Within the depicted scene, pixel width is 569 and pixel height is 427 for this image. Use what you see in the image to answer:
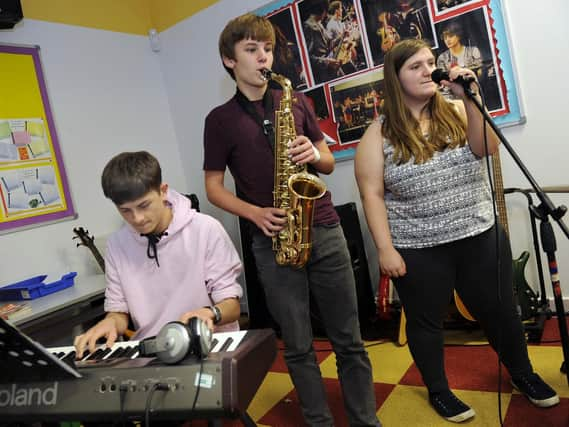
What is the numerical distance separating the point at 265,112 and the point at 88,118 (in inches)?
82.6

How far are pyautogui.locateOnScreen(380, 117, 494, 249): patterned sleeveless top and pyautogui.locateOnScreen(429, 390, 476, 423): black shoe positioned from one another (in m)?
0.64

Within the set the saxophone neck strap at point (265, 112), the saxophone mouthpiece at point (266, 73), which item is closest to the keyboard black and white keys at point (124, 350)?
the saxophone neck strap at point (265, 112)

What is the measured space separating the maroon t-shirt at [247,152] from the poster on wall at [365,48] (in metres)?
1.25

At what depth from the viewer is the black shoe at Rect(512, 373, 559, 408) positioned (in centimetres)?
188

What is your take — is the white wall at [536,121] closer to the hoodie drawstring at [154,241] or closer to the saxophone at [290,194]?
the saxophone at [290,194]

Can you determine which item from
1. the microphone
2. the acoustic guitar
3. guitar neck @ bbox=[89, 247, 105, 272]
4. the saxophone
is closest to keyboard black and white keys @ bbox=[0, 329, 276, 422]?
the saxophone

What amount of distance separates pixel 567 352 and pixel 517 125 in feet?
5.08

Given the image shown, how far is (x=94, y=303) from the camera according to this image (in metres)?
2.74

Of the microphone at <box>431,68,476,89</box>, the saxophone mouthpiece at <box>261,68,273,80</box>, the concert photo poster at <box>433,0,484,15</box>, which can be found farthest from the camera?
the concert photo poster at <box>433,0,484,15</box>

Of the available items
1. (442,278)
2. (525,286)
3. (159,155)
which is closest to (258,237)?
(442,278)

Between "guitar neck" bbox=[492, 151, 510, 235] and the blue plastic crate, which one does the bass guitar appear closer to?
the blue plastic crate

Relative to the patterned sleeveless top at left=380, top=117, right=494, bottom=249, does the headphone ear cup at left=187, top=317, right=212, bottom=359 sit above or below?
below

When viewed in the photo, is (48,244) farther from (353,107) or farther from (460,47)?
(460,47)

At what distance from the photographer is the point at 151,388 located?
100 centimetres
